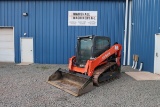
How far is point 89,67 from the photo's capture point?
8.61m

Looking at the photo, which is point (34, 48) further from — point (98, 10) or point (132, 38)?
point (132, 38)

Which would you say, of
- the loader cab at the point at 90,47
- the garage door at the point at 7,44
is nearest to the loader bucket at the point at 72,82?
the loader cab at the point at 90,47

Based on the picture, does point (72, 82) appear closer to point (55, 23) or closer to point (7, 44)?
point (55, 23)

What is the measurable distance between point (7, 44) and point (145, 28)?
9.61m

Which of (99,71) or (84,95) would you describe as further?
(99,71)

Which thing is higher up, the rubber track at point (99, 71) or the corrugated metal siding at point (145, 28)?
the corrugated metal siding at point (145, 28)

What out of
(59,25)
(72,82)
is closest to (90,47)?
(72,82)

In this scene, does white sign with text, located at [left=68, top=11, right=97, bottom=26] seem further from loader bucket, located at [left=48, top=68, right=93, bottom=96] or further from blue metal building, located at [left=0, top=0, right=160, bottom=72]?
loader bucket, located at [left=48, top=68, right=93, bottom=96]

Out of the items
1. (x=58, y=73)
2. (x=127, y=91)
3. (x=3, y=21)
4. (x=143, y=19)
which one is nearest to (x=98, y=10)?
(x=143, y=19)

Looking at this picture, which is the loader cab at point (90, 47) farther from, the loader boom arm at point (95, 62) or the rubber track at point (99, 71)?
the rubber track at point (99, 71)

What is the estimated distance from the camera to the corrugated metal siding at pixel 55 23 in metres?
16.0

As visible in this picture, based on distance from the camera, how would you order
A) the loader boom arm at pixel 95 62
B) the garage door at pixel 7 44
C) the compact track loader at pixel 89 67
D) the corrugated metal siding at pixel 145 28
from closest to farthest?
1. the compact track loader at pixel 89 67
2. the loader boom arm at pixel 95 62
3. the corrugated metal siding at pixel 145 28
4. the garage door at pixel 7 44

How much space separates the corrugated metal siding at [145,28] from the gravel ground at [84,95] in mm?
3252

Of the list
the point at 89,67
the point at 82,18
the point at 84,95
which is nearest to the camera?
the point at 84,95
